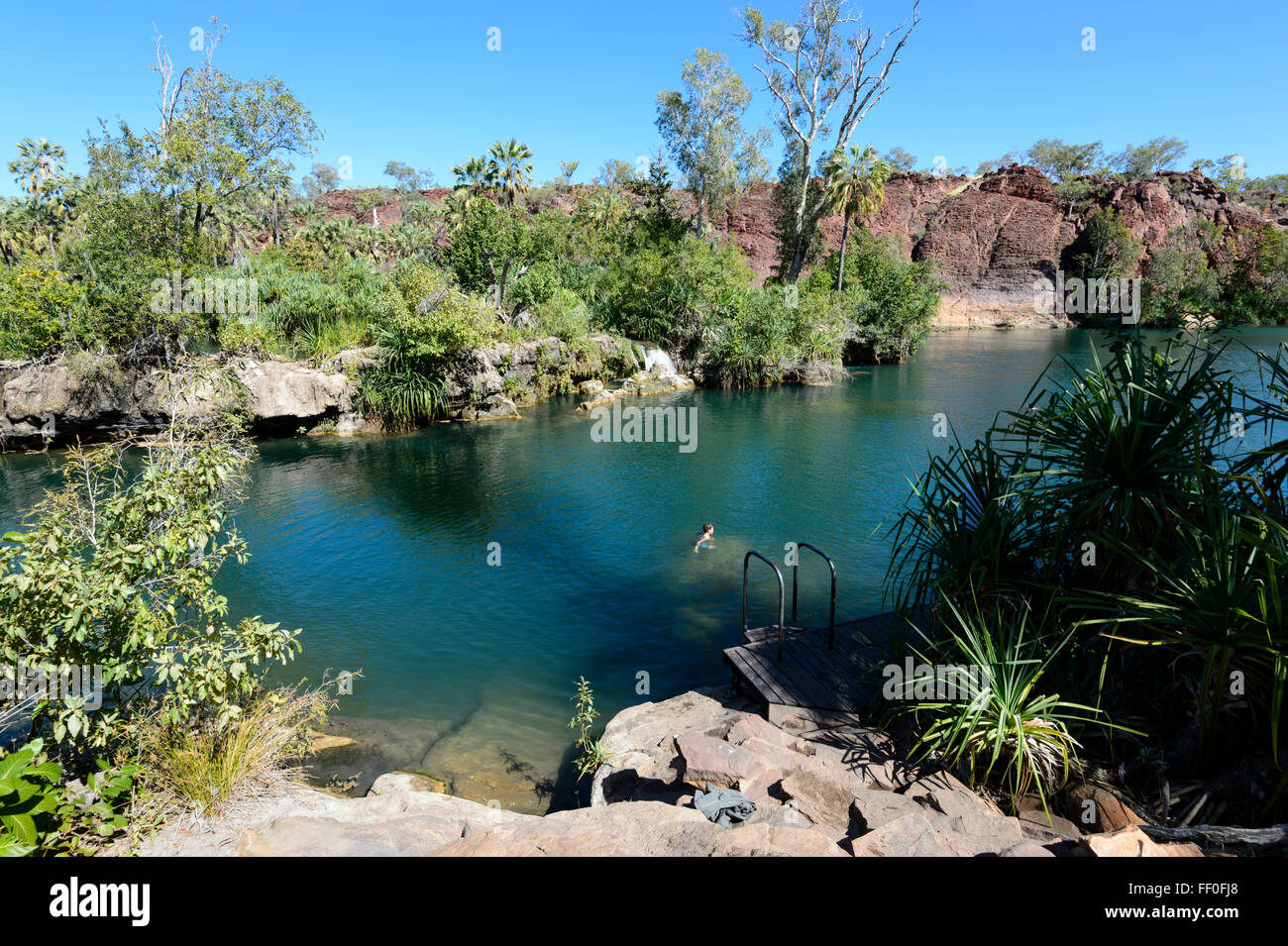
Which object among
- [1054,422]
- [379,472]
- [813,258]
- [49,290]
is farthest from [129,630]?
[813,258]

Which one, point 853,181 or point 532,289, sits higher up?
point 853,181

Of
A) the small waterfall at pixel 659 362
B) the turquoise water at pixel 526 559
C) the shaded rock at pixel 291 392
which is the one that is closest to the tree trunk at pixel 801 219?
the small waterfall at pixel 659 362

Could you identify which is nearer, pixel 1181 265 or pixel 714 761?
pixel 714 761

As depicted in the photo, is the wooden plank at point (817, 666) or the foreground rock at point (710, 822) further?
the wooden plank at point (817, 666)

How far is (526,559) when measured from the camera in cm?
1314

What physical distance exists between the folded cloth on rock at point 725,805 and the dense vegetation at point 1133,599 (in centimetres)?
159

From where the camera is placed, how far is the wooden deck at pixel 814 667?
264 inches

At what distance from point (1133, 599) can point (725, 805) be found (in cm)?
336

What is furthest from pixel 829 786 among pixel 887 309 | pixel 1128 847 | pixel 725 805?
pixel 887 309

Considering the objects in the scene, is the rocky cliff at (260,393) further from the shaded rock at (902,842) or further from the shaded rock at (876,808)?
the shaded rock at (902,842)

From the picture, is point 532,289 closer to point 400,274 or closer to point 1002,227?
point 400,274

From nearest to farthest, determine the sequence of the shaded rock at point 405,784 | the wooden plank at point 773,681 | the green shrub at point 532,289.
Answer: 1. the shaded rock at point 405,784
2. the wooden plank at point 773,681
3. the green shrub at point 532,289

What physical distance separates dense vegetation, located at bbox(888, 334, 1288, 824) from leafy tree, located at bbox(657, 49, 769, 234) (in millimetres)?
36253
